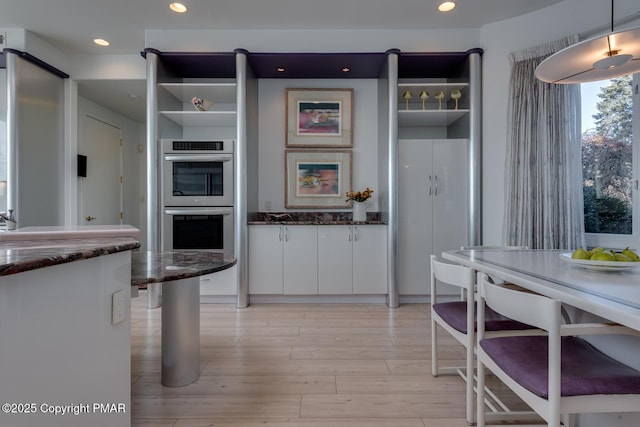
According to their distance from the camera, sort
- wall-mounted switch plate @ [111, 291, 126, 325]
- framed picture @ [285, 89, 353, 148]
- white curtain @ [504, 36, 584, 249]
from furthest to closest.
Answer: framed picture @ [285, 89, 353, 148], white curtain @ [504, 36, 584, 249], wall-mounted switch plate @ [111, 291, 126, 325]

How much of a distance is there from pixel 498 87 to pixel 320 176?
2.09 metres

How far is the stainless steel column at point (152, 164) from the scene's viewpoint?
125 inches

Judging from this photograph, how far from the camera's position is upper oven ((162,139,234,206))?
3.28 m

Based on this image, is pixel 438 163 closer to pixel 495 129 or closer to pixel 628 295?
pixel 495 129

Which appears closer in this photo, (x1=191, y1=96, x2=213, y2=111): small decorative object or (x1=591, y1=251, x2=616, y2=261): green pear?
(x1=591, y1=251, x2=616, y2=261): green pear

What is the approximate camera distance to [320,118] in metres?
3.76

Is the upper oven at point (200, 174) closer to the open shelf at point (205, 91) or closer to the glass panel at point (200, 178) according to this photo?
the glass panel at point (200, 178)

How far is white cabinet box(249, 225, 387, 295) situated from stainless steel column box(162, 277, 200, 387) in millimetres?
1509

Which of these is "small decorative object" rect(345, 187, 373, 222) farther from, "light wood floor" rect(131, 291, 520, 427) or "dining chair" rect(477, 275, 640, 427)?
"dining chair" rect(477, 275, 640, 427)

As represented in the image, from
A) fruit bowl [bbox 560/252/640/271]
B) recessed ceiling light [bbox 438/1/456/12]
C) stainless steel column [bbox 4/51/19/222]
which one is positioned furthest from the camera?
stainless steel column [bbox 4/51/19/222]

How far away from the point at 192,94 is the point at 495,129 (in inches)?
132

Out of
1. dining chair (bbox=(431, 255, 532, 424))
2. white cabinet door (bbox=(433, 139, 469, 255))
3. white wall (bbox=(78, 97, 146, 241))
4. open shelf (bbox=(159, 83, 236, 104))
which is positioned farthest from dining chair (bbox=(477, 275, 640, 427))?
white wall (bbox=(78, 97, 146, 241))

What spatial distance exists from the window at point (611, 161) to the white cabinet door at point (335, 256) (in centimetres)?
217

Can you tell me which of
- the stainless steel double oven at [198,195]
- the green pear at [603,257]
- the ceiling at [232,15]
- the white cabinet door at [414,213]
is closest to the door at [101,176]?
the ceiling at [232,15]
